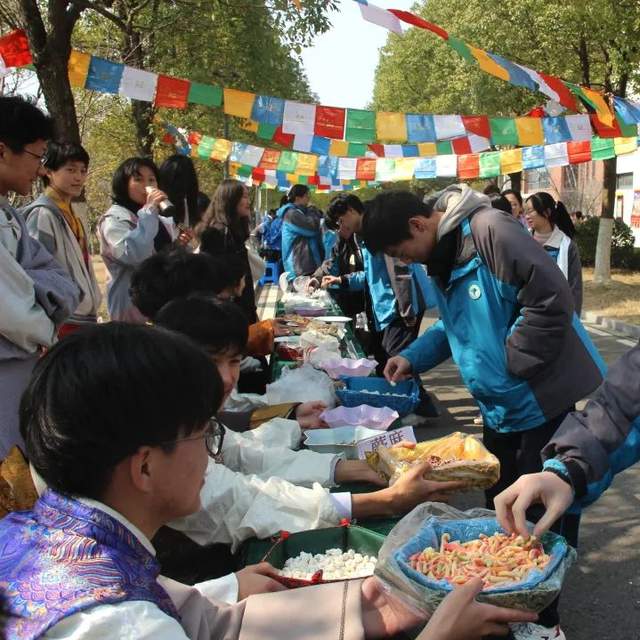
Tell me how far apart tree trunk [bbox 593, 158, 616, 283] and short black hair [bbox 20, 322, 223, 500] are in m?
14.9

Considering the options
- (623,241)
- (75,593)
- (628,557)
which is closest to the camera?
(75,593)

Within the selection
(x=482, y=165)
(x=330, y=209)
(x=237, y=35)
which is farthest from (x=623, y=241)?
(x=330, y=209)

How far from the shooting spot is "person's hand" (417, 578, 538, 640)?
1461 millimetres

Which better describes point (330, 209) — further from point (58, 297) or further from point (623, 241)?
point (623, 241)

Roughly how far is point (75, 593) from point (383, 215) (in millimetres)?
2152

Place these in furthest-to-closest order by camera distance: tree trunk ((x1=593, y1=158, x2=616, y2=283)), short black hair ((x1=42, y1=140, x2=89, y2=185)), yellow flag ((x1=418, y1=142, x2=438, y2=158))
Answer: tree trunk ((x1=593, y1=158, x2=616, y2=283))
yellow flag ((x1=418, y1=142, x2=438, y2=158))
short black hair ((x1=42, y1=140, x2=89, y2=185))

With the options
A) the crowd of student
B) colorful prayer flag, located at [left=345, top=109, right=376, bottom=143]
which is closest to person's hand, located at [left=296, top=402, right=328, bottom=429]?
the crowd of student

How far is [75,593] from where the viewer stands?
1.05 metres

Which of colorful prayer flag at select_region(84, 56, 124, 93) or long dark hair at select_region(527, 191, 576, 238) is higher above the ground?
colorful prayer flag at select_region(84, 56, 124, 93)

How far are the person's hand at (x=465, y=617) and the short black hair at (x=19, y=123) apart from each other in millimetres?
2499

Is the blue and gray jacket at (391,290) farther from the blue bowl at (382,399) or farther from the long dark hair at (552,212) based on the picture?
the blue bowl at (382,399)

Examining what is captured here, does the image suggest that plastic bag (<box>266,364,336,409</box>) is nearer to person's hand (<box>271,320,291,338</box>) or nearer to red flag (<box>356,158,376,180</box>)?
person's hand (<box>271,320,291,338</box>)

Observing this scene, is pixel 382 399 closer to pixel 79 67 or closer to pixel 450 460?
pixel 450 460

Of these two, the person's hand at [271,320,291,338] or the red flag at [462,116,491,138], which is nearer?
the person's hand at [271,320,291,338]
